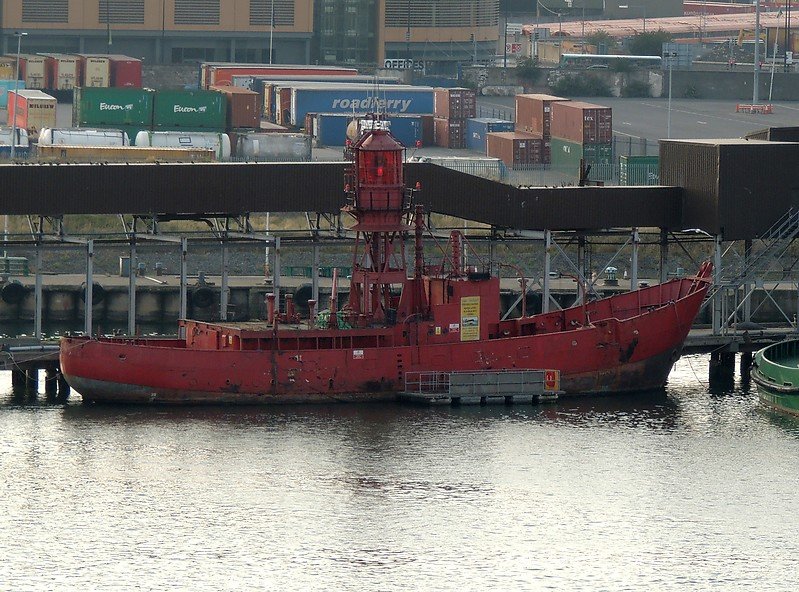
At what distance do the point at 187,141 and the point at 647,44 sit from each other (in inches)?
2894

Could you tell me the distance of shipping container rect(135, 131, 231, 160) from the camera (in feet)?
381

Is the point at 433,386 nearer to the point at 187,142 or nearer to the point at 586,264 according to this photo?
the point at 586,264

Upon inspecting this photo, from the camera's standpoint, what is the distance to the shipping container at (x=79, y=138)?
115250mm

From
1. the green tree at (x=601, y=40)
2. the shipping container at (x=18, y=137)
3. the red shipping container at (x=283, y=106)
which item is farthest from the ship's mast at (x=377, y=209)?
the green tree at (x=601, y=40)

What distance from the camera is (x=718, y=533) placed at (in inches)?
2124

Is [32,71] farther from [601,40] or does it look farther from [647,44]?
[601,40]

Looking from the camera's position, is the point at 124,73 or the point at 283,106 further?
the point at 124,73

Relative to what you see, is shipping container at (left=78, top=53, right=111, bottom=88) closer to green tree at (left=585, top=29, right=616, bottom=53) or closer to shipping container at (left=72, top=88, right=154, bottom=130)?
shipping container at (left=72, top=88, right=154, bottom=130)

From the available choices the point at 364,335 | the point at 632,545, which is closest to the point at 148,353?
the point at 364,335

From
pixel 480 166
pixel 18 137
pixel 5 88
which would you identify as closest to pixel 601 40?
pixel 5 88

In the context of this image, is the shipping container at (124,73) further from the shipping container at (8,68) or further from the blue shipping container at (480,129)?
the blue shipping container at (480,129)

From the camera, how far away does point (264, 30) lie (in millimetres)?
165250

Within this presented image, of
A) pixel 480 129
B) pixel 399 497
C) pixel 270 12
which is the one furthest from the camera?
pixel 270 12

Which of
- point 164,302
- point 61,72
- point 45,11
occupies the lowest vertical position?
point 164,302
